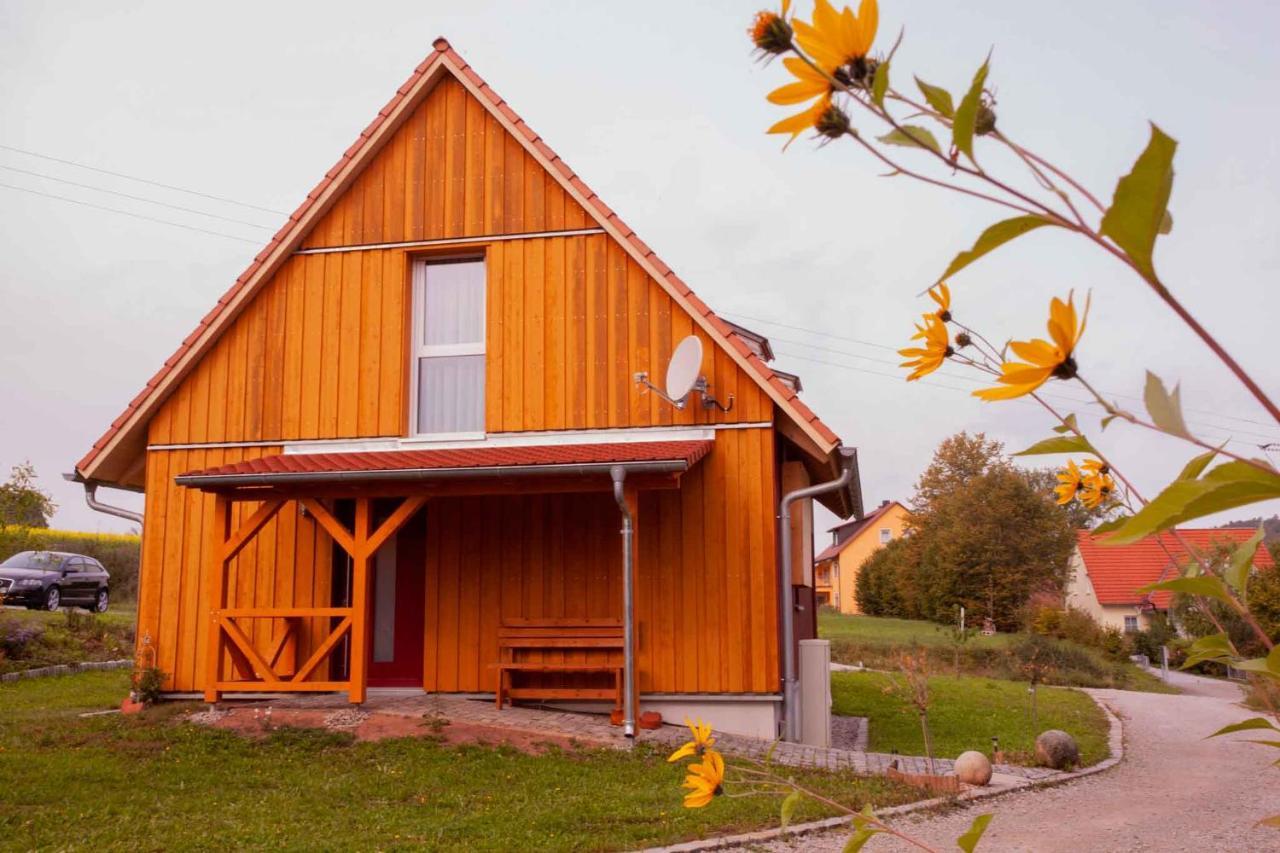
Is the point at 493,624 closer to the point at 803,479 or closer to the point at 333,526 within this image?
the point at 333,526

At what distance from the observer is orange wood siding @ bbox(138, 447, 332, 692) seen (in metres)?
12.0

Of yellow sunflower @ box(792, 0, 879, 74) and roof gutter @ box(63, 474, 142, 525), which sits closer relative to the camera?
yellow sunflower @ box(792, 0, 879, 74)

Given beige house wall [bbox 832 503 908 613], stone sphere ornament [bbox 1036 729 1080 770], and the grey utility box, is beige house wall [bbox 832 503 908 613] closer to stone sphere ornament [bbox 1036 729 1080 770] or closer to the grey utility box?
the grey utility box

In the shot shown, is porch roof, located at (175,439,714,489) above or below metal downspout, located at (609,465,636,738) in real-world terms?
above

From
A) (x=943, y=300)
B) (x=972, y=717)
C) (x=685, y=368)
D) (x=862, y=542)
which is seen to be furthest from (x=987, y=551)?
(x=943, y=300)

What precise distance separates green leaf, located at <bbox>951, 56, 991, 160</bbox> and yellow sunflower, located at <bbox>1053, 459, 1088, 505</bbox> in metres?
1.68

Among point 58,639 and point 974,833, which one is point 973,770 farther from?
point 58,639

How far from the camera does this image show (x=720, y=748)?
9852 mm

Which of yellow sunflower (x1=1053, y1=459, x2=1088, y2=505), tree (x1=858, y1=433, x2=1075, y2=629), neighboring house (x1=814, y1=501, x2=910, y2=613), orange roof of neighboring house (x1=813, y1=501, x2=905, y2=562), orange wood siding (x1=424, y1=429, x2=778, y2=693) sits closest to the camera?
yellow sunflower (x1=1053, y1=459, x2=1088, y2=505)

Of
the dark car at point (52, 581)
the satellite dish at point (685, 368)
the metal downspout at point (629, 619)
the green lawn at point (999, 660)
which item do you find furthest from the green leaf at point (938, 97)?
the dark car at point (52, 581)

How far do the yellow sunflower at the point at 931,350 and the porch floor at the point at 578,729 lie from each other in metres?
8.62

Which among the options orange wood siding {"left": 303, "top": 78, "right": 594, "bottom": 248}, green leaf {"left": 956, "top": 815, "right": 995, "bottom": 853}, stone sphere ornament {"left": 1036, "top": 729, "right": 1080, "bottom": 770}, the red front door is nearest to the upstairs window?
orange wood siding {"left": 303, "top": 78, "right": 594, "bottom": 248}

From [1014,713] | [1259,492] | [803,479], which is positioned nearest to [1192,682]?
[1014,713]

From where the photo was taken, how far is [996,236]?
988 mm
